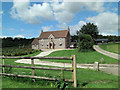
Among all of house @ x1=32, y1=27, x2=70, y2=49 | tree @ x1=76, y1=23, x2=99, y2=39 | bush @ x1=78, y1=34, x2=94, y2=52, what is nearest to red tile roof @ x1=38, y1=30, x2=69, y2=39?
house @ x1=32, y1=27, x2=70, y2=49

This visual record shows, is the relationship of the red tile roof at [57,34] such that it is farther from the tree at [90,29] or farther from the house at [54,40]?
the tree at [90,29]

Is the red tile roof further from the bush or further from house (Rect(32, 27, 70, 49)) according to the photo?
the bush

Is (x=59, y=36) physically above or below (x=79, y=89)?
above

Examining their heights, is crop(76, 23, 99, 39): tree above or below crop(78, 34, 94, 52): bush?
above

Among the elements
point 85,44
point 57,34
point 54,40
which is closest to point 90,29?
point 57,34

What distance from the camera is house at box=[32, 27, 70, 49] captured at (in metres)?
43.9

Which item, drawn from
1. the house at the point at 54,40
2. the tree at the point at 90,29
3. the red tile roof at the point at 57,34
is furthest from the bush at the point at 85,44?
the tree at the point at 90,29

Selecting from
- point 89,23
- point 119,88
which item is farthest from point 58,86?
point 89,23

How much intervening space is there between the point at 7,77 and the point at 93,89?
4671 mm

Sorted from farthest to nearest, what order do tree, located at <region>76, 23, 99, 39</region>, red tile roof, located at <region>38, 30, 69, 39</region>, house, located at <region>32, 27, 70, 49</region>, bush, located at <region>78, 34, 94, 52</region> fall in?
tree, located at <region>76, 23, 99, 39</region> < red tile roof, located at <region>38, 30, 69, 39</region> < house, located at <region>32, 27, 70, 49</region> < bush, located at <region>78, 34, 94, 52</region>

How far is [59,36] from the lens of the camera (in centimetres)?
4453

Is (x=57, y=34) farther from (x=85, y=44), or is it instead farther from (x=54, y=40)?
(x=85, y=44)

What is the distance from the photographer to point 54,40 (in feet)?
148

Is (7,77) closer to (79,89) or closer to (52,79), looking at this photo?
(52,79)
